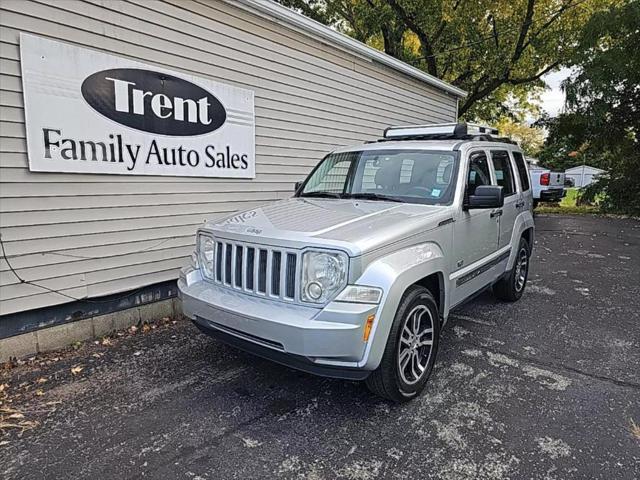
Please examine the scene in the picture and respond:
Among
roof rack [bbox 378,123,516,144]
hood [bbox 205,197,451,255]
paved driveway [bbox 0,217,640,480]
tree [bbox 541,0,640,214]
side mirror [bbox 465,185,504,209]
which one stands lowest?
paved driveway [bbox 0,217,640,480]

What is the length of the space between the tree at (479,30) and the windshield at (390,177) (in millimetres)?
10936

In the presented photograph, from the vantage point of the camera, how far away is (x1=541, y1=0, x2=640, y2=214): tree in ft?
41.4

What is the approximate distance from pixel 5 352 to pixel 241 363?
1.92 metres

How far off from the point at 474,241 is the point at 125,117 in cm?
351

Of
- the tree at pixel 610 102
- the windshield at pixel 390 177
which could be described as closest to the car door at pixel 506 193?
the windshield at pixel 390 177

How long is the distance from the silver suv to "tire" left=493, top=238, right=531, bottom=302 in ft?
2.84

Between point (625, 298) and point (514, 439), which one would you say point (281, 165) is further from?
point (625, 298)

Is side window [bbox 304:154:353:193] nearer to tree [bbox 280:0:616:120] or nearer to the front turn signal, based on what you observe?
the front turn signal

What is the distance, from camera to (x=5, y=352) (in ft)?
11.5

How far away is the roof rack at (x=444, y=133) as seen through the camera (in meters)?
4.54

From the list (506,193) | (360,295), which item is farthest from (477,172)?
(360,295)

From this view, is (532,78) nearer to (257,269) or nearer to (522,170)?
(522,170)

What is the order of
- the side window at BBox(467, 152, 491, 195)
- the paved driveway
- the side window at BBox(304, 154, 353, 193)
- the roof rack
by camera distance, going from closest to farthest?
the paved driveway → the side window at BBox(467, 152, 491, 195) → the side window at BBox(304, 154, 353, 193) → the roof rack

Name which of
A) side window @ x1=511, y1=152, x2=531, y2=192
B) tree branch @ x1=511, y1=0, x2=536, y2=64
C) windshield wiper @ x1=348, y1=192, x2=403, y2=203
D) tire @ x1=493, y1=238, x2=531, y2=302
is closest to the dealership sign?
windshield wiper @ x1=348, y1=192, x2=403, y2=203
